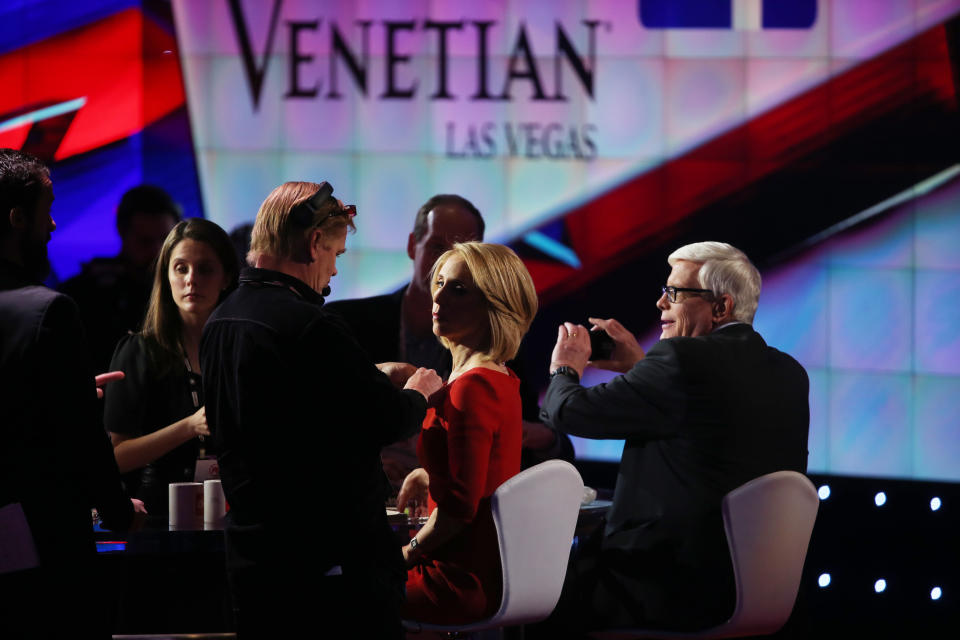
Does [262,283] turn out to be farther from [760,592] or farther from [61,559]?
[760,592]

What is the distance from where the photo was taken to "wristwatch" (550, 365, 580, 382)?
2.91m

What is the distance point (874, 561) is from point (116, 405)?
3.23 m

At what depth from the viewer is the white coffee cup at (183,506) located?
2.70 metres

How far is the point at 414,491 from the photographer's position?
2.87m

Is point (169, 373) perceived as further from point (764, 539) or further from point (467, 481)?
point (764, 539)

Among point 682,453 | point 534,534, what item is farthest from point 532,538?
point 682,453

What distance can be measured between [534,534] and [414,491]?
45cm

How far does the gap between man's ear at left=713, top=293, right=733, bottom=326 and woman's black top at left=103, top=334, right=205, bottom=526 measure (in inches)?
57.6

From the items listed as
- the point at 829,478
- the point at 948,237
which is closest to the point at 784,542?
the point at 829,478

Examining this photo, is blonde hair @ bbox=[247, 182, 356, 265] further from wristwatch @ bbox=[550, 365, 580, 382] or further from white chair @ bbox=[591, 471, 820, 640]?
white chair @ bbox=[591, 471, 820, 640]

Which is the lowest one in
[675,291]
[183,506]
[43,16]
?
[183,506]

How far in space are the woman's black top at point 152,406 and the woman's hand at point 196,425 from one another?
12 centimetres

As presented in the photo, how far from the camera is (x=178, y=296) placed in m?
3.33

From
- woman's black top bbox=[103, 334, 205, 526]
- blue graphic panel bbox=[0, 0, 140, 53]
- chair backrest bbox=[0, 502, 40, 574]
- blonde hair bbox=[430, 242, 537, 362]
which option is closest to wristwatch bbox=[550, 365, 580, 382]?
blonde hair bbox=[430, 242, 537, 362]
